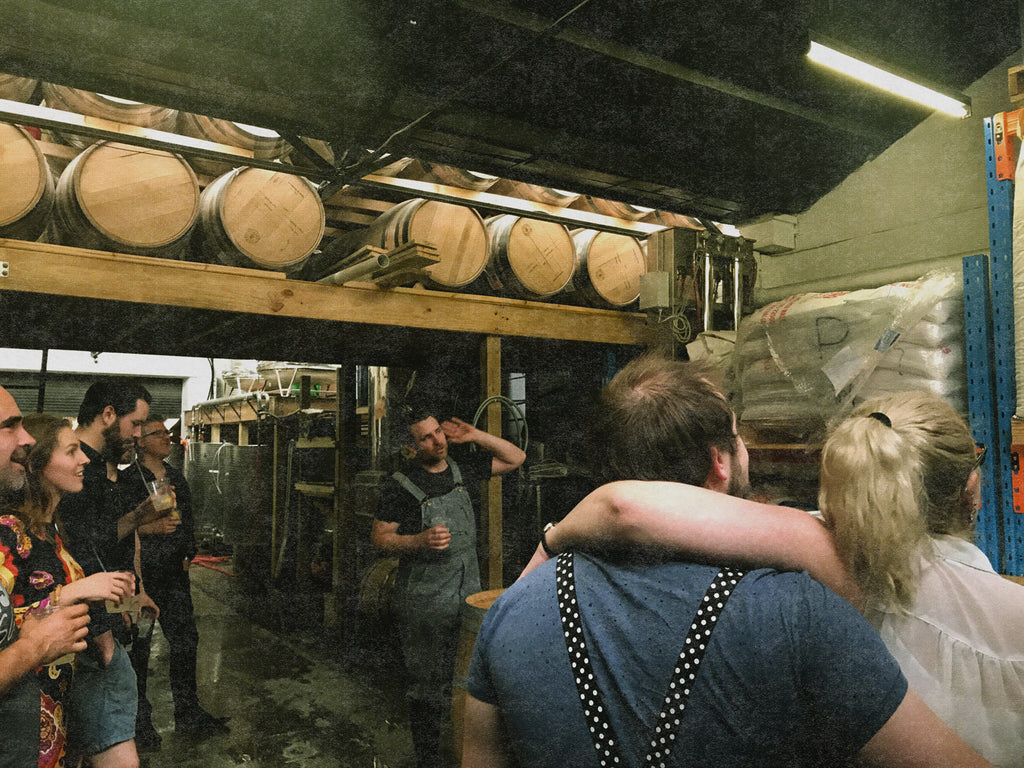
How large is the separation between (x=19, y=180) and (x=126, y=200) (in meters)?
0.35

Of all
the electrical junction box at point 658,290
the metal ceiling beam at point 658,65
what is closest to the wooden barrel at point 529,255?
the electrical junction box at point 658,290

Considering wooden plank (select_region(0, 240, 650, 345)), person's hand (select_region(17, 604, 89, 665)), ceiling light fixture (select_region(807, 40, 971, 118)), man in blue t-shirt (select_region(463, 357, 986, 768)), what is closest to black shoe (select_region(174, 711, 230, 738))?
person's hand (select_region(17, 604, 89, 665))

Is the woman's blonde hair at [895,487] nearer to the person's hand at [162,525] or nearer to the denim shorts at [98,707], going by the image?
the denim shorts at [98,707]

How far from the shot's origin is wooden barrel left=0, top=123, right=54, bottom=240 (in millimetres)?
2510

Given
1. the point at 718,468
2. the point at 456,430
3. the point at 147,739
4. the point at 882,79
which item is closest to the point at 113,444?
the point at 456,430

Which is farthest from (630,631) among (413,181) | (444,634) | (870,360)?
(413,181)

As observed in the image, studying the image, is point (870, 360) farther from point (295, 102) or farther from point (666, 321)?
point (295, 102)

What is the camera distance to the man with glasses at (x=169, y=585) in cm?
370

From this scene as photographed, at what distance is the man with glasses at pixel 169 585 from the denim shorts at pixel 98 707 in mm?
1254

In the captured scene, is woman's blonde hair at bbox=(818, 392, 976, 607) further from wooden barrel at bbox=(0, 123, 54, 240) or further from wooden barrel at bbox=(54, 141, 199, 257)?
wooden barrel at bbox=(0, 123, 54, 240)

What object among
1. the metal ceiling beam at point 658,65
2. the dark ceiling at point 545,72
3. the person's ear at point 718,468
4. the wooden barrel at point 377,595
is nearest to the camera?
the person's ear at point 718,468

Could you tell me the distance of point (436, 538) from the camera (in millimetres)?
3320

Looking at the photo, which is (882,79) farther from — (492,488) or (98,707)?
(98,707)

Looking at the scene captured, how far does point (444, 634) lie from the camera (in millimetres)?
3455
